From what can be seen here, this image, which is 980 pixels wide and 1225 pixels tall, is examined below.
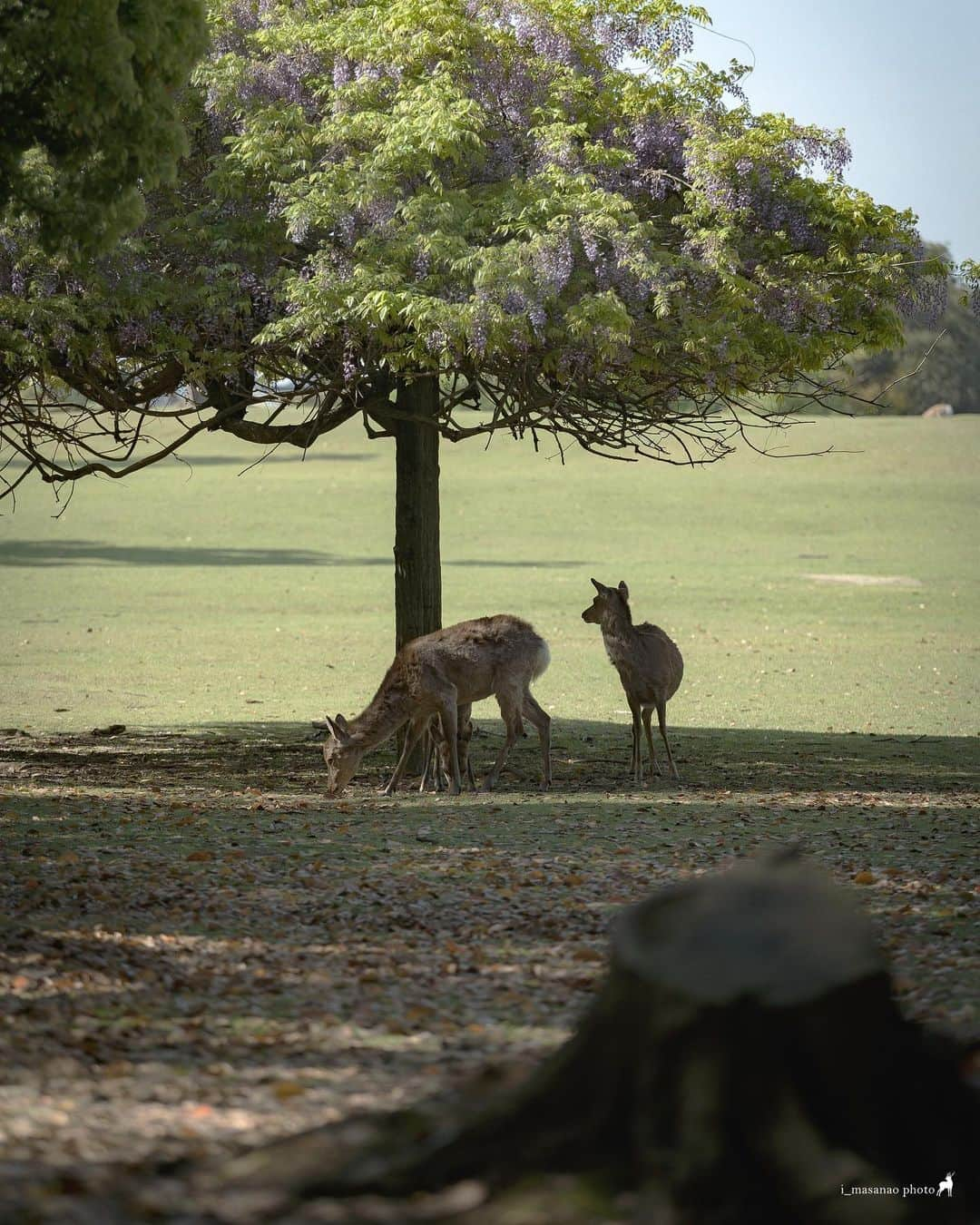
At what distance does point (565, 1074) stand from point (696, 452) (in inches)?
2261

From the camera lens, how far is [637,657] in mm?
12766

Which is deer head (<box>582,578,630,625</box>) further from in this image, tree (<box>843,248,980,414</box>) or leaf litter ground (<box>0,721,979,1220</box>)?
tree (<box>843,248,980,414</box>)

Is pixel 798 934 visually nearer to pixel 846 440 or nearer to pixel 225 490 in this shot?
pixel 225 490

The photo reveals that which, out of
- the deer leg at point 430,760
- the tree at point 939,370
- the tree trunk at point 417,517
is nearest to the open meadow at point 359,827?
the deer leg at point 430,760

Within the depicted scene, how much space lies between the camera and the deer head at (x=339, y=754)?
12.2 m

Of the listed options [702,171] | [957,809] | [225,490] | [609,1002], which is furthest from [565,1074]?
[225,490]

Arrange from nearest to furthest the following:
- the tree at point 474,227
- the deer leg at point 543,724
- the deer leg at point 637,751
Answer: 1. the tree at point 474,227
2. the deer leg at point 543,724
3. the deer leg at point 637,751

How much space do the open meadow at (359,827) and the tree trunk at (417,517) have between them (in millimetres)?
1620

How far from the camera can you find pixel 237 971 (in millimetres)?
6215

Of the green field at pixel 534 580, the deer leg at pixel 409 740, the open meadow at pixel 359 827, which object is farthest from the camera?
the green field at pixel 534 580

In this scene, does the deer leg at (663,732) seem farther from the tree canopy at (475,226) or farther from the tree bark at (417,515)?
the tree canopy at (475,226)

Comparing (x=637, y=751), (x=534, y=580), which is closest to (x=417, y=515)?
(x=637, y=751)

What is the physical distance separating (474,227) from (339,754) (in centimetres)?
447

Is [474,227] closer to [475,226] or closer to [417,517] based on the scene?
[475,226]
